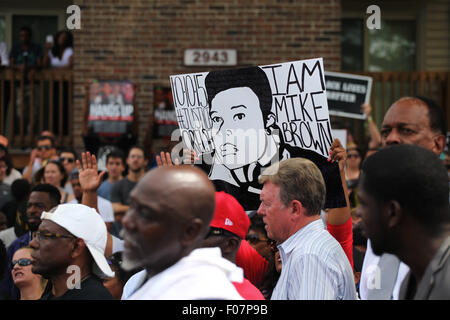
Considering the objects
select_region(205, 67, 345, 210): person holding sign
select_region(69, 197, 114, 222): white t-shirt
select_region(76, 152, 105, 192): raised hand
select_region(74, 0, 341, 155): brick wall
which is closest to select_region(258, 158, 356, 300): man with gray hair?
select_region(205, 67, 345, 210): person holding sign

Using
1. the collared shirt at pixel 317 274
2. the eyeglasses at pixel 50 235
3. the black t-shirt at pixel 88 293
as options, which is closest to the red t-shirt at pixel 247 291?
the collared shirt at pixel 317 274

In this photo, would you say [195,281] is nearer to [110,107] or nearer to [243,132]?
[243,132]

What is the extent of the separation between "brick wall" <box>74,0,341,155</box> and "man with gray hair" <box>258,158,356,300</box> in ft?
21.7

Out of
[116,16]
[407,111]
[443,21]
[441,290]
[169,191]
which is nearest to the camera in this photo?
[441,290]

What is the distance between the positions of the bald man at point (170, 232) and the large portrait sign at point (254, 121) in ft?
5.25

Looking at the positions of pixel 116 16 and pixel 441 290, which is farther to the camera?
pixel 116 16

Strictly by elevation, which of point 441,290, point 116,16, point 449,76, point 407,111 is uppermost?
point 116,16

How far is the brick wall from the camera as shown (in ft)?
31.7

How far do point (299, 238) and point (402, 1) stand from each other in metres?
9.17

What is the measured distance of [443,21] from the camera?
11195 millimetres

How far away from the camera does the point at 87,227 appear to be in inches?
140

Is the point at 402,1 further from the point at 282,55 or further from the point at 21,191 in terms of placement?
the point at 21,191

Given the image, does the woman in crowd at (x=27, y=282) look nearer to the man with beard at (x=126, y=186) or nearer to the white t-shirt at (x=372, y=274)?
the man with beard at (x=126, y=186)
